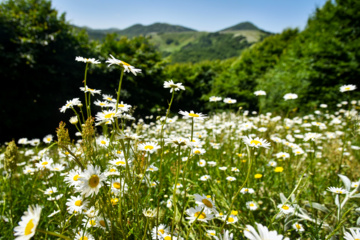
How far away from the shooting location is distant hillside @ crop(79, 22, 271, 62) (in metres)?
52.1

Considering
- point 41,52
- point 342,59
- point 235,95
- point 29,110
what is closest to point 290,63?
point 342,59

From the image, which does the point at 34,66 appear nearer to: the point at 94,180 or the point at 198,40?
the point at 94,180

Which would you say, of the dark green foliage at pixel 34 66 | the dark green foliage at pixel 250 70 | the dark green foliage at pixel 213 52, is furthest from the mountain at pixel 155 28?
the dark green foliage at pixel 34 66

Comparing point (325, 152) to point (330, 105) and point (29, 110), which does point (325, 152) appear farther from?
point (29, 110)

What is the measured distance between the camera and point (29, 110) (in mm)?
5770

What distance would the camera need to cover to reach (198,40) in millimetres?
89688

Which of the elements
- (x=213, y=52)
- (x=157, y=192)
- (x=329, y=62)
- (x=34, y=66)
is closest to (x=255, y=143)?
(x=157, y=192)

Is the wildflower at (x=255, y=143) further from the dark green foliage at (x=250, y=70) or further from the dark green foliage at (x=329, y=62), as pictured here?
the dark green foliage at (x=250, y=70)

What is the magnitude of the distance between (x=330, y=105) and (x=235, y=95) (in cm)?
344

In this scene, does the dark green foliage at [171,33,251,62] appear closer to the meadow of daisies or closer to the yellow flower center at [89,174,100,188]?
the meadow of daisies

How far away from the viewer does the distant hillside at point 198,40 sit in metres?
52.1

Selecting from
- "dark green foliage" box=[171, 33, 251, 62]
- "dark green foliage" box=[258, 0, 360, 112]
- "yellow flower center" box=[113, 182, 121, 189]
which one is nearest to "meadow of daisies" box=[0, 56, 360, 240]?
"yellow flower center" box=[113, 182, 121, 189]

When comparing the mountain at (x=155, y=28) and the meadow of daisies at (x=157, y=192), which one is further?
the mountain at (x=155, y=28)

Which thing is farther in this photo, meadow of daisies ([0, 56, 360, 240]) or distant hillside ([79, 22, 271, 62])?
distant hillside ([79, 22, 271, 62])
